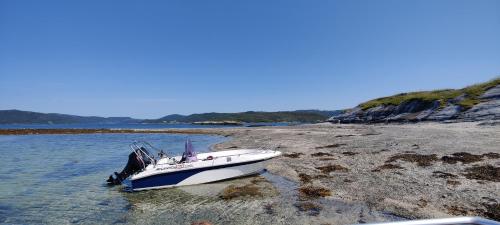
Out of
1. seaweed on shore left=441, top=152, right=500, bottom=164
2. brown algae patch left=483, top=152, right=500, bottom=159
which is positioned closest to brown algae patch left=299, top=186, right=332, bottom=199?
seaweed on shore left=441, top=152, right=500, bottom=164

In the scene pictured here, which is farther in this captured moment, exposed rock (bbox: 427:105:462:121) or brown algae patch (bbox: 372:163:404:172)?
exposed rock (bbox: 427:105:462:121)

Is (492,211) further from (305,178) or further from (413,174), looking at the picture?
(305,178)

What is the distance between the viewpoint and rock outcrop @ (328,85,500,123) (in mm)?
44969

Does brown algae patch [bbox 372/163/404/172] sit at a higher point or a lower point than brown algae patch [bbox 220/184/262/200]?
higher

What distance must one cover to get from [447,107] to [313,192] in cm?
5120

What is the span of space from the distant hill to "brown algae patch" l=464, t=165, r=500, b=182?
30561mm

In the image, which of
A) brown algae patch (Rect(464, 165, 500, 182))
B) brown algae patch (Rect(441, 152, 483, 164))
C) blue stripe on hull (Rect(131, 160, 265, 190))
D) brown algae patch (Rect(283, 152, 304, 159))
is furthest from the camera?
brown algae patch (Rect(283, 152, 304, 159))

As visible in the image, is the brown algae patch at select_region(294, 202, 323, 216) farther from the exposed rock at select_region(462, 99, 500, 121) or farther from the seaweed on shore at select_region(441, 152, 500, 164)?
the exposed rock at select_region(462, 99, 500, 121)

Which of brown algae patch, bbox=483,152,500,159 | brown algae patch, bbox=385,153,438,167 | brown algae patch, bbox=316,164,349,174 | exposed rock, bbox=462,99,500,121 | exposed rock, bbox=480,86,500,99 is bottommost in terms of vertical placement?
brown algae patch, bbox=316,164,349,174

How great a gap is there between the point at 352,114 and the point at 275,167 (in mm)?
71020

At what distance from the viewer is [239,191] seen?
15.5m

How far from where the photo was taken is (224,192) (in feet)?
51.3

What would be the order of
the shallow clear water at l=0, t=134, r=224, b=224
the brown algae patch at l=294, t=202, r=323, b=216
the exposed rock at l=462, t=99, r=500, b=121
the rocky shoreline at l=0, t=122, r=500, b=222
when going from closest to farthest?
the rocky shoreline at l=0, t=122, r=500, b=222 → the brown algae patch at l=294, t=202, r=323, b=216 → the shallow clear water at l=0, t=134, r=224, b=224 → the exposed rock at l=462, t=99, r=500, b=121

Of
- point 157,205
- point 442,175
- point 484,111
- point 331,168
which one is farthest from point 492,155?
point 484,111
